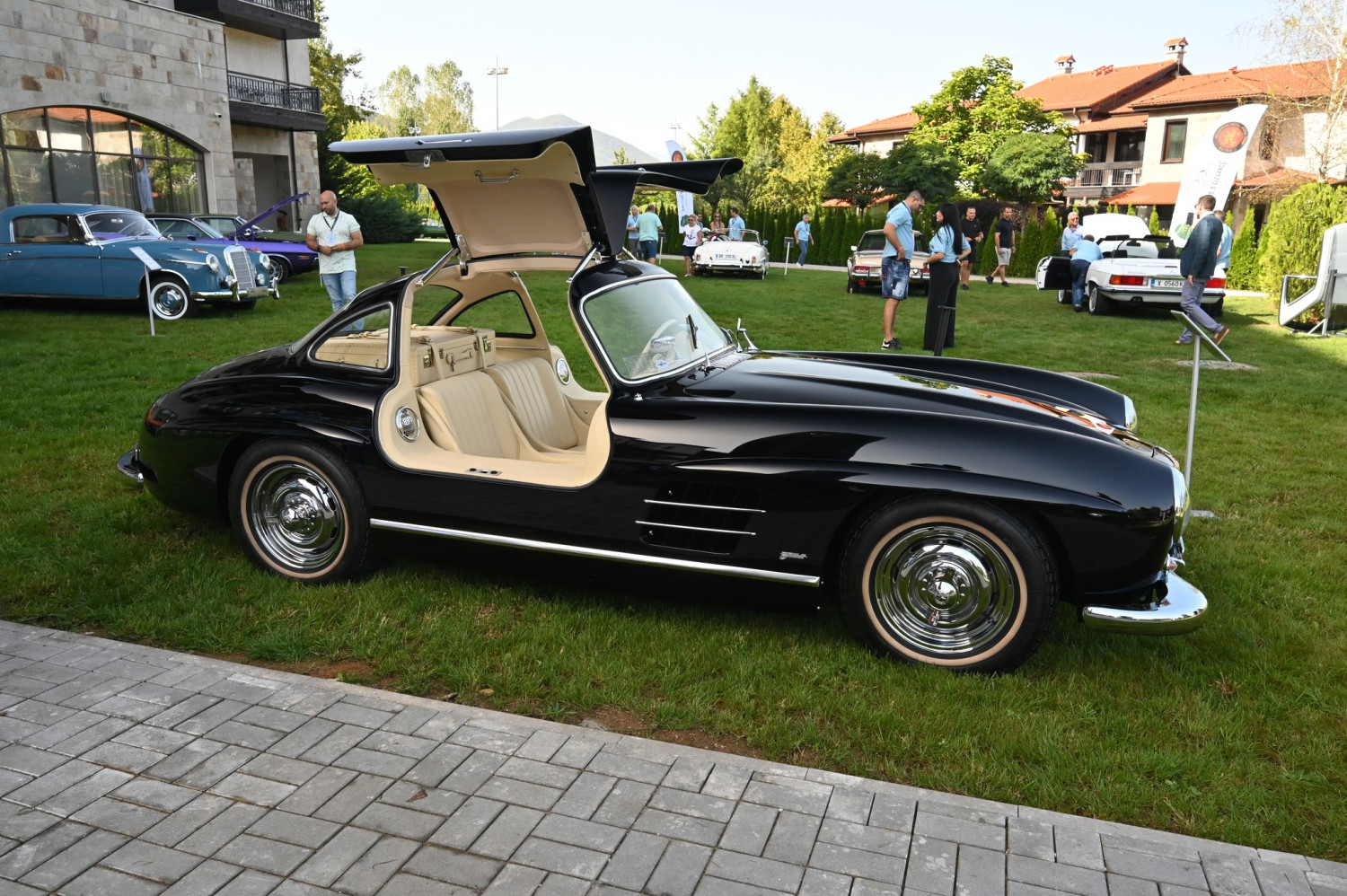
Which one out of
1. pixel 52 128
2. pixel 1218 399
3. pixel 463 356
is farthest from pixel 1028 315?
pixel 52 128

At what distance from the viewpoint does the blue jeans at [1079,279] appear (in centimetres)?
1781

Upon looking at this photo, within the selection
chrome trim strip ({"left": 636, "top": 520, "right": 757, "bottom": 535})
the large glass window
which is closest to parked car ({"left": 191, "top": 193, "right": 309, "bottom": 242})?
the large glass window

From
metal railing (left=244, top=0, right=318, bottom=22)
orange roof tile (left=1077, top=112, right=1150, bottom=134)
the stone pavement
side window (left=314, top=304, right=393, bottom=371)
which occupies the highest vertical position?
metal railing (left=244, top=0, right=318, bottom=22)

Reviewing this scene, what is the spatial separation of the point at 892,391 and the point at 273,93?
115 ft

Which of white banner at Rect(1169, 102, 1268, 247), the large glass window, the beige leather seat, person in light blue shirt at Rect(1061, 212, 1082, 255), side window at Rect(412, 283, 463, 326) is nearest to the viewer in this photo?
side window at Rect(412, 283, 463, 326)

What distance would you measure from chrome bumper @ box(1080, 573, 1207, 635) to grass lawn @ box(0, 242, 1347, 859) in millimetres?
273

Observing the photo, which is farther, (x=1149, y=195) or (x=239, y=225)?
(x=1149, y=195)

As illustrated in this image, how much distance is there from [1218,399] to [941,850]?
8067mm

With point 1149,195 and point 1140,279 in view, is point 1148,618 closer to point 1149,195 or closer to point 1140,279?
point 1140,279

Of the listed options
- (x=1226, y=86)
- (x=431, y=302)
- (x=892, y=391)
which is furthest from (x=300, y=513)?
(x=1226, y=86)

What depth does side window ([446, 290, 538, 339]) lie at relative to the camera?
17.3 ft

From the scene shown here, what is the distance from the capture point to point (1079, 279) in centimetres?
1788

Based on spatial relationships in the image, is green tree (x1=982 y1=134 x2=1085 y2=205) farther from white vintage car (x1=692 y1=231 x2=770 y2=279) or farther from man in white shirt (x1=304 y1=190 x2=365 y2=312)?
man in white shirt (x1=304 y1=190 x2=365 y2=312)

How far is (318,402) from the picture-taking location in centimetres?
438
